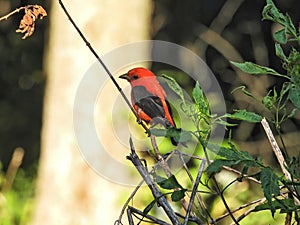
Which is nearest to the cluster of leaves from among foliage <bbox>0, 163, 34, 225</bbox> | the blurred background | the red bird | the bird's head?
the red bird

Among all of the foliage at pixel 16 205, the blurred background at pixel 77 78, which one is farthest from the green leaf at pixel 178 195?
the foliage at pixel 16 205

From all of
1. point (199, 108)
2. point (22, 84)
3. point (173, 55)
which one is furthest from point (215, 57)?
point (199, 108)

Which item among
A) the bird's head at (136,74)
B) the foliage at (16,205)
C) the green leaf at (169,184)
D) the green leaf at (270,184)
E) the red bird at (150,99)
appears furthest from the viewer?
the foliage at (16,205)

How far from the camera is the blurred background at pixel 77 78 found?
4246 millimetres

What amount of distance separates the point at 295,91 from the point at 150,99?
3.15 feet

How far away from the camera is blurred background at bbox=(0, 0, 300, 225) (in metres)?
4.25

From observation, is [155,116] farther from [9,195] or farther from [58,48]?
[9,195]

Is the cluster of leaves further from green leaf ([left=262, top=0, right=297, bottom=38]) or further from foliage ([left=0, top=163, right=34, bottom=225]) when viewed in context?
foliage ([left=0, top=163, right=34, bottom=225])

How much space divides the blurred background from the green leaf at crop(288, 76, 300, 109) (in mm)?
2740

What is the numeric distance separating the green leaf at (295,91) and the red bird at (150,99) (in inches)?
29.0

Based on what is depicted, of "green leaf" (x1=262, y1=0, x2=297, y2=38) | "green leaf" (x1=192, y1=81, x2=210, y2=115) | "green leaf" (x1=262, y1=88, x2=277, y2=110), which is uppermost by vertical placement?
"green leaf" (x1=262, y1=0, x2=297, y2=38)

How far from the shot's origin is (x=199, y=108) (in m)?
0.95

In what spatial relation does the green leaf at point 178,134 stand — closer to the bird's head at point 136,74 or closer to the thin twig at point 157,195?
the thin twig at point 157,195

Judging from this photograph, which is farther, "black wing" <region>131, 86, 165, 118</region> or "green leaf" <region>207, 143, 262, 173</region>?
"black wing" <region>131, 86, 165, 118</region>
